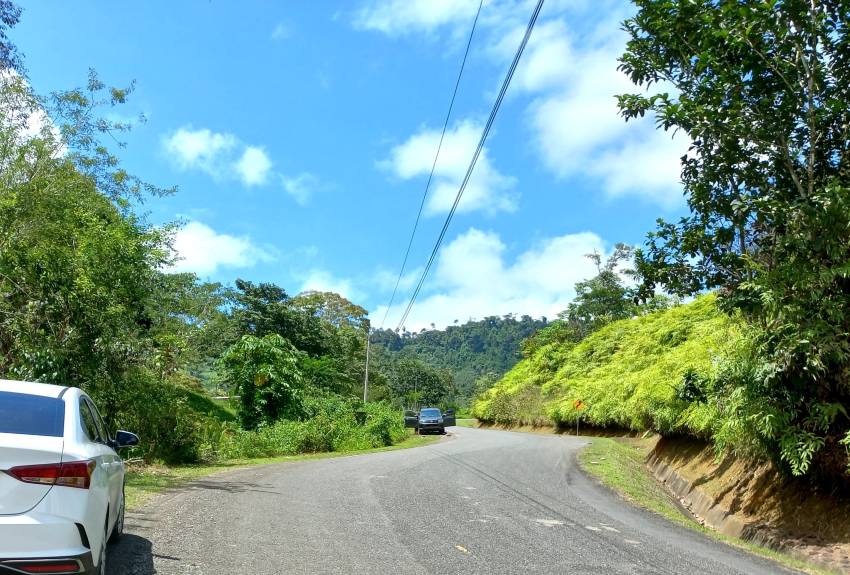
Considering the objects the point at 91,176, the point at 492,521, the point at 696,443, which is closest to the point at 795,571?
the point at 492,521

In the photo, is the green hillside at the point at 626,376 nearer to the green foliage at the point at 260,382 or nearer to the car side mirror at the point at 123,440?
the car side mirror at the point at 123,440

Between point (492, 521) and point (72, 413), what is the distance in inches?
234

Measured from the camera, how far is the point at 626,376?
26984 mm

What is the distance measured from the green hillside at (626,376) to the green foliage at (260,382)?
13.9 metres

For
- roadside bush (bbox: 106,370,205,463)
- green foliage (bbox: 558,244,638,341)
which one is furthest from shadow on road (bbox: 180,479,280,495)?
green foliage (bbox: 558,244,638,341)

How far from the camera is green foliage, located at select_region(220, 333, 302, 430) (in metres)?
26.6

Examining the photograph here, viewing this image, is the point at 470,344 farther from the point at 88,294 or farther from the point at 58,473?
the point at 58,473

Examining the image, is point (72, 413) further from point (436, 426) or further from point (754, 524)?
point (436, 426)

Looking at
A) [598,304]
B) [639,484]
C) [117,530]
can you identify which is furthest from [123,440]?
Result: [598,304]

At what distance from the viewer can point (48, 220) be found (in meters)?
13.2

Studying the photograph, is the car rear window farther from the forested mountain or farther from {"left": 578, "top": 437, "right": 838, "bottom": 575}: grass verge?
the forested mountain

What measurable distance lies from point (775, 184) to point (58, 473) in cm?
1000

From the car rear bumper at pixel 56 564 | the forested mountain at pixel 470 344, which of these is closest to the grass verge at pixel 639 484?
the car rear bumper at pixel 56 564

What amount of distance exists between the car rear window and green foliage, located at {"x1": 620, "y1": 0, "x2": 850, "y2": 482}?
802cm
